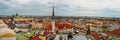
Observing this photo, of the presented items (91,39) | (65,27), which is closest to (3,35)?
(91,39)

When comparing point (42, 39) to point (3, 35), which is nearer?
point (3, 35)

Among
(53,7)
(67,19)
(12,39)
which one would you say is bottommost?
(67,19)

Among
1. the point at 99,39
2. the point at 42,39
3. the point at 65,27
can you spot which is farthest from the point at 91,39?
the point at 65,27

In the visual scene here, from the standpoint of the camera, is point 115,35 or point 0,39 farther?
point 115,35

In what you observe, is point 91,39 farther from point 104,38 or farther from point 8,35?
point 8,35

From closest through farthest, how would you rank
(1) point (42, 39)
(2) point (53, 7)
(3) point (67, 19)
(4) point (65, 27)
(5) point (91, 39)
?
1. (1) point (42, 39)
2. (5) point (91, 39)
3. (2) point (53, 7)
4. (4) point (65, 27)
5. (3) point (67, 19)

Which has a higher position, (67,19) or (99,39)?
(99,39)

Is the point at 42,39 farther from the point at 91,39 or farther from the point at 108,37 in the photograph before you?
the point at 108,37

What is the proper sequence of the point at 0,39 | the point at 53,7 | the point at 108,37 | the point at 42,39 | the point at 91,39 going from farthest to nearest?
the point at 53,7 → the point at 108,37 → the point at 91,39 → the point at 42,39 → the point at 0,39

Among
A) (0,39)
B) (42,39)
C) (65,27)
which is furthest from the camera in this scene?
(65,27)
